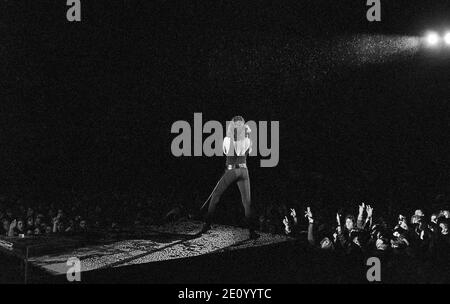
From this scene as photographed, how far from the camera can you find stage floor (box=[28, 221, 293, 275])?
5684 millimetres

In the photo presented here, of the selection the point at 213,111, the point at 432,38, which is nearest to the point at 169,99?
the point at 213,111

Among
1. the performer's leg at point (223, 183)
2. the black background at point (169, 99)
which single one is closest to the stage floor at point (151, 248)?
the performer's leg at point (223, 183)

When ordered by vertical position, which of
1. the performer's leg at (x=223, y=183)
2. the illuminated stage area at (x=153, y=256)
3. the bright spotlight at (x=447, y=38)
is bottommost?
the illuminated stage area at (x=153, y=256)

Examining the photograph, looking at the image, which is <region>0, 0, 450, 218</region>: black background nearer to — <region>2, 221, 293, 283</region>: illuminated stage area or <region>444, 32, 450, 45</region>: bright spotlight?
<region>444, 32, 450, 45</region>: bright spotlight

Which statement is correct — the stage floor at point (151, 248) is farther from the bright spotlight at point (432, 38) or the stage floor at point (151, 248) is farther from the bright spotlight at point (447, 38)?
the bright spotlight at point (432, 38)

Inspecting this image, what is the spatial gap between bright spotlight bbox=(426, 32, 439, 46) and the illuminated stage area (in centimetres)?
842

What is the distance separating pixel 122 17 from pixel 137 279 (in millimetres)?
12755

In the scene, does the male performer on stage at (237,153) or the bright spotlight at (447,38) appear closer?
the male performer on stage at (237,153)

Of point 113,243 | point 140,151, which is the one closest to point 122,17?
point 140,151

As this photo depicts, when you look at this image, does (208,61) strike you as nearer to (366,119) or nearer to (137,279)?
(366,119)

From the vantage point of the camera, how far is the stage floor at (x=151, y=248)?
5.68 meters

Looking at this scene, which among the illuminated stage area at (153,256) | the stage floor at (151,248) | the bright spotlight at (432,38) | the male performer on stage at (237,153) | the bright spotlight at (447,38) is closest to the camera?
the illuminated stage area at (153,256)

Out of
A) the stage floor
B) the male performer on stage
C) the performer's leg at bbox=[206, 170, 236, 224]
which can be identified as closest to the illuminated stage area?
the stage floor

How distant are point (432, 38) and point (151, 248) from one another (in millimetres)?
9860
